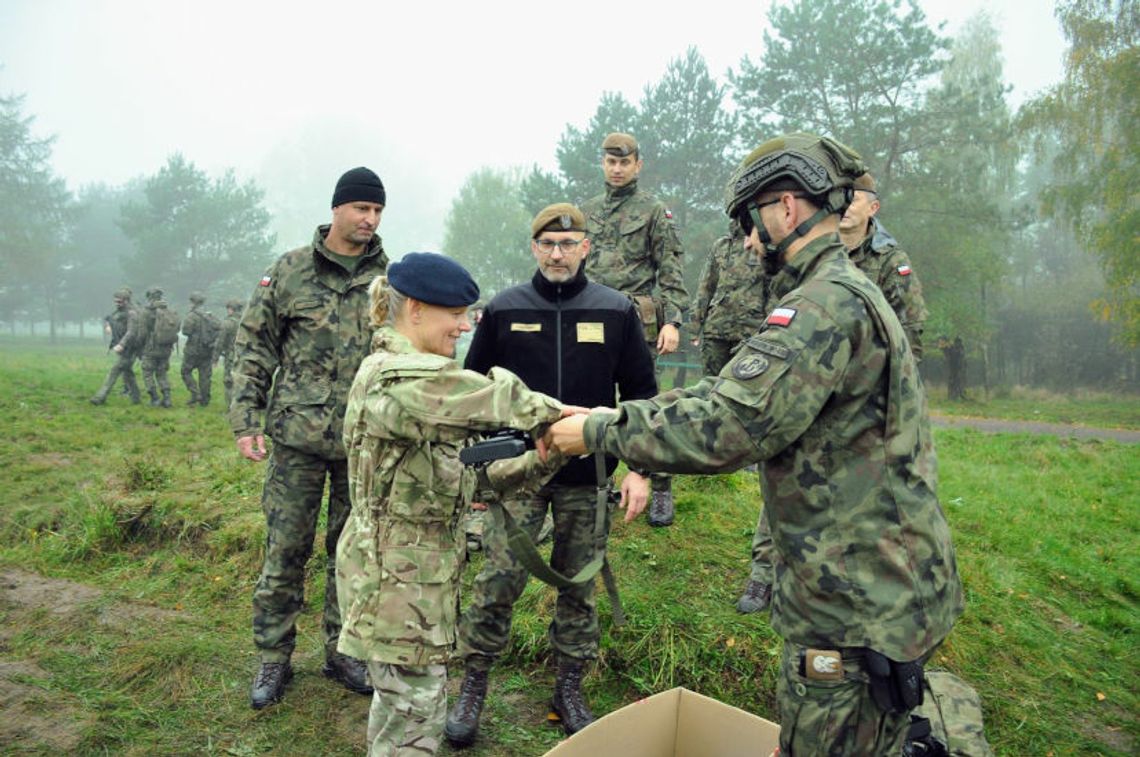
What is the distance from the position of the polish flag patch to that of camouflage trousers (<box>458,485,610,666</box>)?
6.05 ft

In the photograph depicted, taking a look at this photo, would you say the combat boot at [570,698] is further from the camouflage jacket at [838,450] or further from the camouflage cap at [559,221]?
the camouflage cap at [559,221]

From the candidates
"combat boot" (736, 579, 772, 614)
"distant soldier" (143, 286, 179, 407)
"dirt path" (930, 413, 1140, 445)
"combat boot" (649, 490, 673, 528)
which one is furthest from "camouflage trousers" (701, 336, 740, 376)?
"distant soldier" (143, 286, 179, 407)

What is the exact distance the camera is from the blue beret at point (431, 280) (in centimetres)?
268

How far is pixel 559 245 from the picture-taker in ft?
12.6

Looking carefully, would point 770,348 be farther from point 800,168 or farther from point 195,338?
point 195,338

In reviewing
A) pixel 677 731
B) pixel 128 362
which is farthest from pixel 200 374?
pixel 677 731

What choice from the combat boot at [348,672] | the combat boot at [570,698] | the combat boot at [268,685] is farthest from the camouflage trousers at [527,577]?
the combat boot at [268,685]

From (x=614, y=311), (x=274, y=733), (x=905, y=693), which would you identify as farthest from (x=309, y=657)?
(x=905, y=693)

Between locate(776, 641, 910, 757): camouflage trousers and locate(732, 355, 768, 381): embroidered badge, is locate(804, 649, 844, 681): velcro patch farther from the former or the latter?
locate(732, 355, 768, 381): embroidered badge

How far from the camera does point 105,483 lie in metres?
8.09

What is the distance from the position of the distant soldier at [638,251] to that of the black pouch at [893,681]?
395cm

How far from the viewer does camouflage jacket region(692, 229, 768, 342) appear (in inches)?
226

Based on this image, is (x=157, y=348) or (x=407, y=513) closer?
(x=407, y=513)

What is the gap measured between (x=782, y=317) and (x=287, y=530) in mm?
3068
